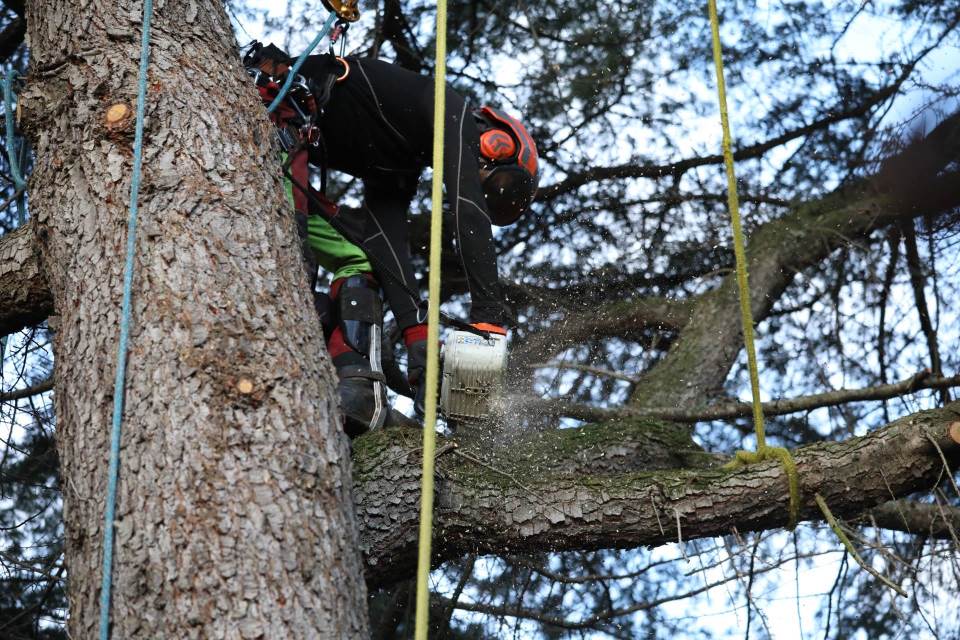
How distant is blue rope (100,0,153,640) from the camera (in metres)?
1.48

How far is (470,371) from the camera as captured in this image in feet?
8.26

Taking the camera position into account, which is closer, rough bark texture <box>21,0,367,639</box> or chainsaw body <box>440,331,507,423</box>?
rough bark texture <box>21,0,367,639</box>

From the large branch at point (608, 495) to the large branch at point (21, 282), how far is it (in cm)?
83

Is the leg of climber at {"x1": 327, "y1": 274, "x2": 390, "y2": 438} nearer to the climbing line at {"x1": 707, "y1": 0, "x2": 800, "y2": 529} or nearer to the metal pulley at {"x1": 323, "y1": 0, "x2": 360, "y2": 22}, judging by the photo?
the metal pulley at {"x1": 323, "y1": 0, "x2": 360, "y2": 22}

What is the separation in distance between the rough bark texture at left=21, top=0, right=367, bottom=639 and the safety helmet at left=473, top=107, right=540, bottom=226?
0.84 metres

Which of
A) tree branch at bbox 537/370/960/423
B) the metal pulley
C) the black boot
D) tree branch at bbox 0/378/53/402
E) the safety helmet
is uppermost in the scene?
the metal pulley

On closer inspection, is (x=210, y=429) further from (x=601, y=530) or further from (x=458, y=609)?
(x=458, y=609)

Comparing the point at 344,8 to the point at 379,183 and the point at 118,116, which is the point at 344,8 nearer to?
the point at 379,183

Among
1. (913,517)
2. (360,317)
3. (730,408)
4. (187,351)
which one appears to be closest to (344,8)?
(360,317)

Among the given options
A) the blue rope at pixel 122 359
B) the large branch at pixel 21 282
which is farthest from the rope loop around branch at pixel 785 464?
the large branch at pixel 21 282

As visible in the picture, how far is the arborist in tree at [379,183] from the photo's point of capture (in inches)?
103

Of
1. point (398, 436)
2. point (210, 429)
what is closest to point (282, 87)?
point (398, 436)

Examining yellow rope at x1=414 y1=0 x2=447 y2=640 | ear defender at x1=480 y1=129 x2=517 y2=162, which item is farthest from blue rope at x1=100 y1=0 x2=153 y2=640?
ear defender at x1=480 y1=129 x2=517 y2=162

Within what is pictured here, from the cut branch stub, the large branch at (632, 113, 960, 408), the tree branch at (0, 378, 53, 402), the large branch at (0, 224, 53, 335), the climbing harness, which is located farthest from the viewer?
the large branch at (632, 113, 960, 408)
